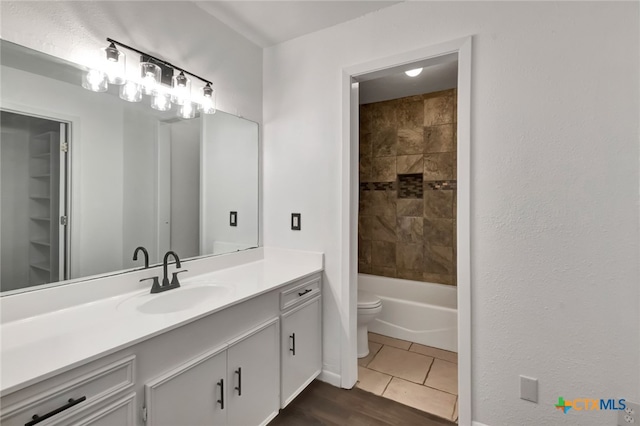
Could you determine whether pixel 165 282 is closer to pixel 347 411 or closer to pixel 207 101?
pixel 207 101

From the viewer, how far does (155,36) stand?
1.65 m

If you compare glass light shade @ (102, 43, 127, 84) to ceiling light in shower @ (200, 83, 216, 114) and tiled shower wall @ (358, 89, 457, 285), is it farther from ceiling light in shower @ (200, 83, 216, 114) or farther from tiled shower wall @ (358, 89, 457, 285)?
tiled shower wall @ (358, 89, 457, 285)

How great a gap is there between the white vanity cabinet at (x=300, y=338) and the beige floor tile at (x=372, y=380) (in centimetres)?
33

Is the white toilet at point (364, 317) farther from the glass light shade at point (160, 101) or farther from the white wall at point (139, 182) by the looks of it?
the glass light shade at point (160, 101)

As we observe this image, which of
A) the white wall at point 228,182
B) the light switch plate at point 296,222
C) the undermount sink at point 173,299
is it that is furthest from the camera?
the light switch plate at point 296,222

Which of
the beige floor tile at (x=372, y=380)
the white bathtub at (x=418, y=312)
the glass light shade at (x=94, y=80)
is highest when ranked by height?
the glass light shade at (x=94, y=80)

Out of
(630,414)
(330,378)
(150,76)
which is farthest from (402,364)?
(150,76)

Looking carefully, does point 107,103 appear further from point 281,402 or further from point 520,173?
point 520,173

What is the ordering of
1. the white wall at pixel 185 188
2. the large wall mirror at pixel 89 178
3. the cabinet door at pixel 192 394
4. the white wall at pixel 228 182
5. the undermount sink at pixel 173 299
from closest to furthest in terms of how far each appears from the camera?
the cabinet door at pixel 192 394
the large wall mirror at pixel 89 178
the undermount sink at pixel 173 299
the white wall at pixel 185 188
the white wall at pixel 228 182

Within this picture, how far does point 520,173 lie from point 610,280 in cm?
61

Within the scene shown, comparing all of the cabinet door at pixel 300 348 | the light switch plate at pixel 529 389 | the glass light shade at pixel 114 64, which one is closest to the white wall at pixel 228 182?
the glass light shade at pixel 114 64

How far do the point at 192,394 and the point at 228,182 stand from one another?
1349 millimetres

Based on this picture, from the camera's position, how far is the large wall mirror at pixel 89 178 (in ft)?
3.94

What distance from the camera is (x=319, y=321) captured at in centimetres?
206
